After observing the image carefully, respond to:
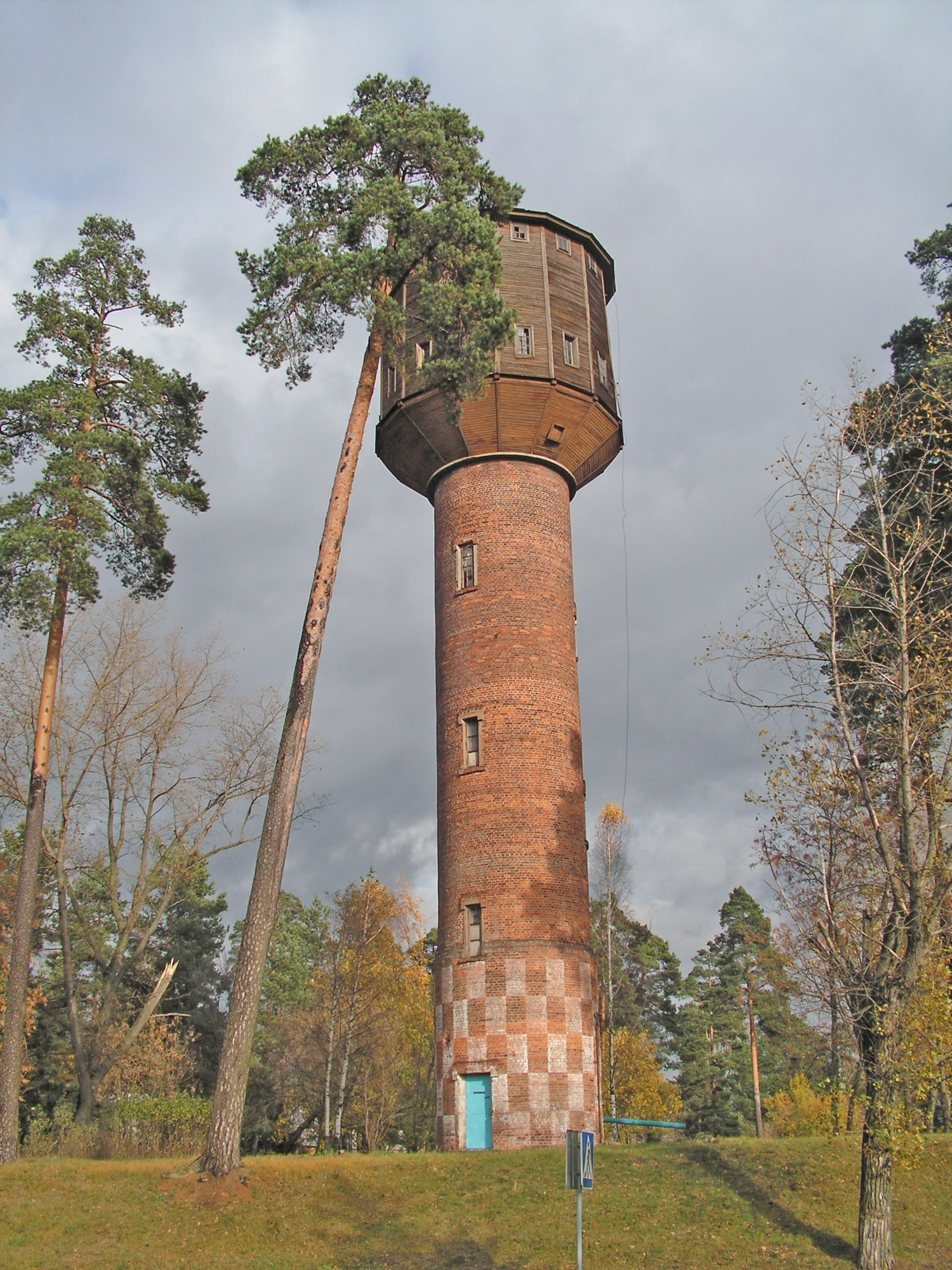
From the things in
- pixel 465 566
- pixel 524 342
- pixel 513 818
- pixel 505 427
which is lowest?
pixel 513 818

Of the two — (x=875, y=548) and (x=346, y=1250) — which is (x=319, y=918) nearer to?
(x=346, y=1250)

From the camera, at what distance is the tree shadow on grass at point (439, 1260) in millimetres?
12660

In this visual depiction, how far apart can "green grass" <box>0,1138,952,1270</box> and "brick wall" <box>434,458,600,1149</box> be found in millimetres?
2597

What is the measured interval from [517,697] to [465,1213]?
9486 millimetres

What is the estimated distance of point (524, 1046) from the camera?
19.5 meters

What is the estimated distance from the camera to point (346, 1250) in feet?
42.8

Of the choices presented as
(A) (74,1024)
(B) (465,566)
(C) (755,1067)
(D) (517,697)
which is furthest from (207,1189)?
(C) (755,1067)

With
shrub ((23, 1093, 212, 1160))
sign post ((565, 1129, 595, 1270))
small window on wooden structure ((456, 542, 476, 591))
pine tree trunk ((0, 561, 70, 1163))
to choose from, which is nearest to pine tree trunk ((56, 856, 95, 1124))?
shrub ((23, 1093, 212, 1160))

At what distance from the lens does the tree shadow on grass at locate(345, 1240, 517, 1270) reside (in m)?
12.7

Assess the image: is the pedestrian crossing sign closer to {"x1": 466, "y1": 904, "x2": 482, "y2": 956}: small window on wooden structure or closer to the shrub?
{"x1": 466, "y1": 904, "x2": 482, "y2": 956}: small window on wooden structure

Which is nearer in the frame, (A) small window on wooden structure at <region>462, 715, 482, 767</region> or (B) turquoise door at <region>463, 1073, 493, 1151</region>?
(B) turquoise door at <region>463, 1073, 493, 1151</region>

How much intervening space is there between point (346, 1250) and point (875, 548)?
10504 millimetres

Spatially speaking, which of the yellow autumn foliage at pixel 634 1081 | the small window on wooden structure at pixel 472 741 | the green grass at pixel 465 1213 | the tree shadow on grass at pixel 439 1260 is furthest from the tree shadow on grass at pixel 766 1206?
the yellow autumn foliage at pixel 634 1081

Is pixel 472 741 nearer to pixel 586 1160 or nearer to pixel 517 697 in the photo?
pixel 517 697
